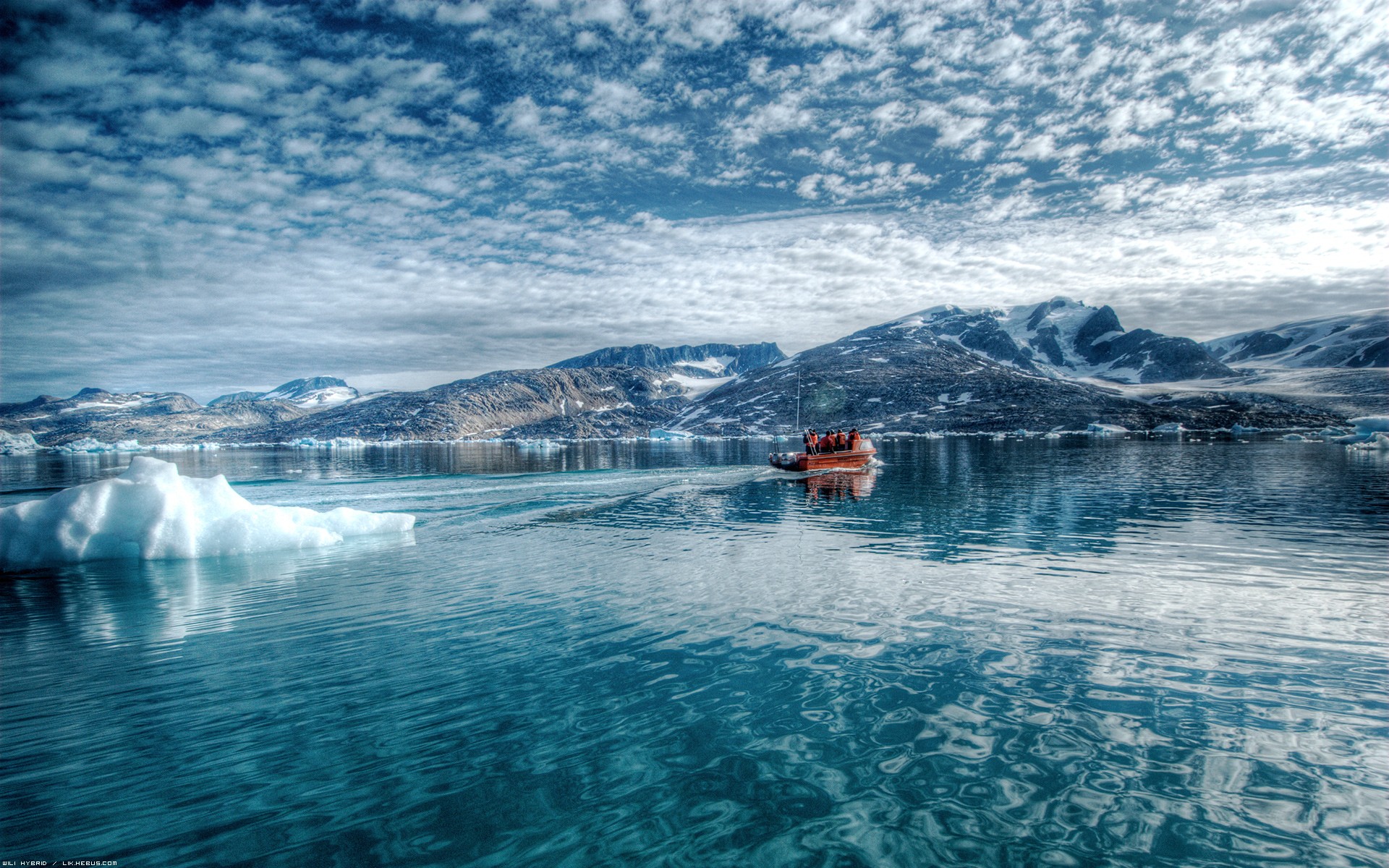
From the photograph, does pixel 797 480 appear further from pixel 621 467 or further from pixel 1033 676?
pixel 1033 676

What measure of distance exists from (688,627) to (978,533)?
16925 mm

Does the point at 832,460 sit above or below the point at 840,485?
above

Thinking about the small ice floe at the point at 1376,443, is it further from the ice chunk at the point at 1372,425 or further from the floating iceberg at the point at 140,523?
the floating iceberg at the point at 140,523

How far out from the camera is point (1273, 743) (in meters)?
8.33

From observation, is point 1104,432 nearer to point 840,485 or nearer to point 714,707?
point 840,485

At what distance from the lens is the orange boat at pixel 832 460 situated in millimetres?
59531

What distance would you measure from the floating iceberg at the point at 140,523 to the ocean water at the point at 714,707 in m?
0.92

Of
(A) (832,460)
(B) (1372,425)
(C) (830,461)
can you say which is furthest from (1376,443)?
(C) (830,461)

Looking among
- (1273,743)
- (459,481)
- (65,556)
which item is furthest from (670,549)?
(459,481)

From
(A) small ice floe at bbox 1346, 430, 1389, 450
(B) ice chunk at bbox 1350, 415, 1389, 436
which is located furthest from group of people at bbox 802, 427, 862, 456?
(B) ice chunk at bbox 1350, 415, 1389, 436

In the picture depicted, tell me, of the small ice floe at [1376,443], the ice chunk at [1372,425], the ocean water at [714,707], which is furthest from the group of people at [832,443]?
the ice chunk at [1372,425]

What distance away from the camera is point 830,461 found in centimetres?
5966

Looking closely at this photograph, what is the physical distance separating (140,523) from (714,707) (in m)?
24.8

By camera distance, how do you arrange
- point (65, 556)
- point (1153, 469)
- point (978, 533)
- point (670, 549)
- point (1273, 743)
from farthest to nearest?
point (1153, 469) < point (978, 533) < point (670, 549) < point (65, 556) < point (1273, 743)
